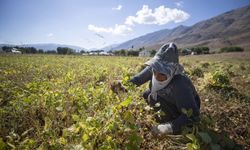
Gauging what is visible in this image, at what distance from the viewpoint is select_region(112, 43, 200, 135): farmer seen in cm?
250

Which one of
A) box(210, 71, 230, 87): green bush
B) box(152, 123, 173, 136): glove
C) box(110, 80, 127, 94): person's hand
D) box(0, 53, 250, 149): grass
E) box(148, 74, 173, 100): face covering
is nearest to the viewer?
box(0, 53, 250, 149): grass

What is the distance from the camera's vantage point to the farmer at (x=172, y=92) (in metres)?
2.50

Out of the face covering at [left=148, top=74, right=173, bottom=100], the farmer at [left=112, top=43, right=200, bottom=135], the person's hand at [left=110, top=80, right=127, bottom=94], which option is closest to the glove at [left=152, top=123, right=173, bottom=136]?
the farmer at [left=112, top=43, right=200, bottom=135]

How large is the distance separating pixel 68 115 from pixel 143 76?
1365mm

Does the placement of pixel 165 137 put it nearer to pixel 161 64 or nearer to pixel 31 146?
pixel 161 64

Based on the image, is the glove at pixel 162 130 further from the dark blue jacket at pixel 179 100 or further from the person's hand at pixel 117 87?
the person's hand at pixel 117 87

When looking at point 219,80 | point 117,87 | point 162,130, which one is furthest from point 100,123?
point 219,80

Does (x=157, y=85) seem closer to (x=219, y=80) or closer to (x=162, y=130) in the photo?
(x=162, y=130)

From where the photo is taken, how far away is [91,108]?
9.25 feet

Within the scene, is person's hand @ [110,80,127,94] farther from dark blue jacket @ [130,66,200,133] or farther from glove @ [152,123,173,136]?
glove @ [152,123,173,136]

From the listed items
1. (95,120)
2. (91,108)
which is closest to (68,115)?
(91,108)

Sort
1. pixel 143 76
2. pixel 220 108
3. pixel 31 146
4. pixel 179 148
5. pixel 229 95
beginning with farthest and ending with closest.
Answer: pixel 229 95 → pixel 220 108 → pixel 143 76 → pixel 179 148 → pixel 31 146

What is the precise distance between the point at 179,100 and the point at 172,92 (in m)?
0.17

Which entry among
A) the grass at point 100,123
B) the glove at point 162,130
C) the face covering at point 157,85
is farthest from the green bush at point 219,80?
the glove at point 162,130
